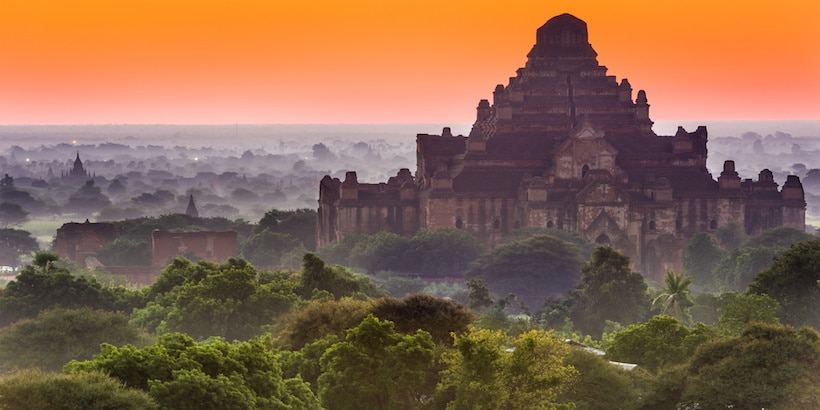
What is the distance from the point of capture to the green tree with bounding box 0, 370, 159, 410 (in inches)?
1458

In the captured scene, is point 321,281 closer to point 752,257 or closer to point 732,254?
point 752,257

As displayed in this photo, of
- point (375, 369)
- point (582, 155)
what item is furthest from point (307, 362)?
point (582, 155)

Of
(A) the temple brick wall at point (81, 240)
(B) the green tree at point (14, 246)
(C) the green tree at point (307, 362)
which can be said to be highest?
(C) the green tree at point (307, 362)

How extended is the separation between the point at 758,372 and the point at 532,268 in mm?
47063

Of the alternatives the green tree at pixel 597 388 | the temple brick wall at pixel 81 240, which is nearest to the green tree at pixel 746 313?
the green tree at pixel 597 388

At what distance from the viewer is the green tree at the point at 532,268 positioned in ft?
302

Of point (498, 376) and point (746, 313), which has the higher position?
point (498, 376)

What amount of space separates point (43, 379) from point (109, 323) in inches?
810

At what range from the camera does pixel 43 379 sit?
37.8 m

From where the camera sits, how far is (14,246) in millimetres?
135875

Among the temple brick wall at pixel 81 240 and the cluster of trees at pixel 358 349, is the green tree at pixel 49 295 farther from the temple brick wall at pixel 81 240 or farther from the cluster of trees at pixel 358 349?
the temple brick wall at pixel 81 240

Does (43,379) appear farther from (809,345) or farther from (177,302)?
(177,302)

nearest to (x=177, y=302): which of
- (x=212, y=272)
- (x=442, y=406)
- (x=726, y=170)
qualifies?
(x=212, y=272)

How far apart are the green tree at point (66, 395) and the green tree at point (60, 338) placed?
18.1m
